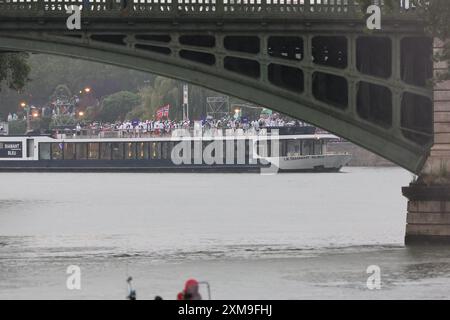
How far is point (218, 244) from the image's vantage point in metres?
68.9

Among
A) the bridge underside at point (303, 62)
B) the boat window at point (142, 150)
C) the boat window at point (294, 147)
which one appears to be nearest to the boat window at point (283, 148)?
the boat window at point (294, 147)

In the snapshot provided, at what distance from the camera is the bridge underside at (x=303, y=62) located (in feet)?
200

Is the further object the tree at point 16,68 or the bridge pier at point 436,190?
the tree at point 16,68

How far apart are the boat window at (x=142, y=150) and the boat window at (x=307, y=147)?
1815 centimetres

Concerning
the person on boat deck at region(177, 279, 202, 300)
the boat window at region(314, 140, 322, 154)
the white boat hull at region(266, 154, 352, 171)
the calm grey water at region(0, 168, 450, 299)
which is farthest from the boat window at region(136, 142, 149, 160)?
the person on boat deck at region(177, 279, 202, 300)

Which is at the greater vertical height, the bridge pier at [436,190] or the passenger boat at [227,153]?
the bridge pier at [436,190]

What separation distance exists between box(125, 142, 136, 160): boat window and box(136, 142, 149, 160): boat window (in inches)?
20.3

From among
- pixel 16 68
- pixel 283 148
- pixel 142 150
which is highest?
pixel 16 68

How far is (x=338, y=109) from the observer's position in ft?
201

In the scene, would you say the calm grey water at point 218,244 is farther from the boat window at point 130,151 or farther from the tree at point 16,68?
the boat window at point 130,151

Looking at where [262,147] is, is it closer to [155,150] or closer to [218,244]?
[155,150]

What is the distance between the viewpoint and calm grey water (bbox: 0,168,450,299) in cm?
4975

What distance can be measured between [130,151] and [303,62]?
453ft

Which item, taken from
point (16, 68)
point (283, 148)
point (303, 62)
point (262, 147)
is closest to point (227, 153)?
point (262, 147)
